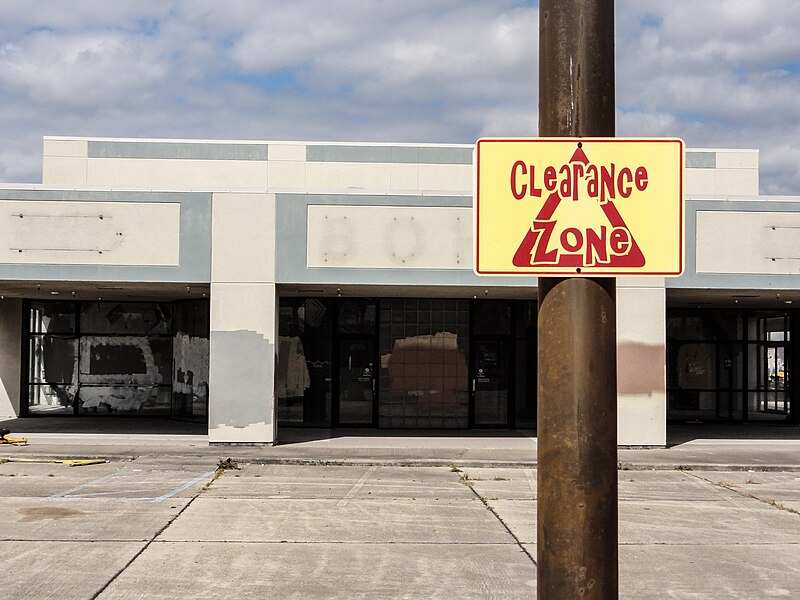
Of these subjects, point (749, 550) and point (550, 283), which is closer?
point (550, 283)

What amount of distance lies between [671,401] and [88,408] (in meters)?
17.7

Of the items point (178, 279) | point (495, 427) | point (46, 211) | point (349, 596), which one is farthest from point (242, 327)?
point (349, 596)

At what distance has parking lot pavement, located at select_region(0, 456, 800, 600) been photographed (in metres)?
8.93

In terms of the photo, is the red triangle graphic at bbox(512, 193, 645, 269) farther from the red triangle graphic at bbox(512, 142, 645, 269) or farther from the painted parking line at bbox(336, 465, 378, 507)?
the painted parking line at bbox(336, 465, 378, 507)

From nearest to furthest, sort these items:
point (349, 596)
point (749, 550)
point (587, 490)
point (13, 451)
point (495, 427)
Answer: point (587, 490)
point (349, 596)
point (749, 550)
point (13, 451)
point (495, 427)

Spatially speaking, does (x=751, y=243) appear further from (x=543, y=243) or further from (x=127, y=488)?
(x=543, y=243)

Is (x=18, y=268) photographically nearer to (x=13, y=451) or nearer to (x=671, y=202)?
(x=13, y=451)

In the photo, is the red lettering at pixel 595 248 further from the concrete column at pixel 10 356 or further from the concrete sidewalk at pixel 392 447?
the concrete column at pixel 10 356

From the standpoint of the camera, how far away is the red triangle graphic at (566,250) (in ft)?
11.4

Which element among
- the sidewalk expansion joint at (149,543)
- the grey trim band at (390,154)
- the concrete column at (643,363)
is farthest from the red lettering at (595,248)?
the grey trim band at (390,154)

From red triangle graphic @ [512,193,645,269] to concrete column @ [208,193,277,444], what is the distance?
16321 mm

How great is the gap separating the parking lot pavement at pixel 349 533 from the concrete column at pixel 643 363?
9.15 ft

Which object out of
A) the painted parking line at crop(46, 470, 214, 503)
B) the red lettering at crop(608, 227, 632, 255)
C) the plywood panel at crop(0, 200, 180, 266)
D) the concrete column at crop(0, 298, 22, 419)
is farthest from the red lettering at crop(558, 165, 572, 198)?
the concrete column at crop(0, 298, 22, 419)

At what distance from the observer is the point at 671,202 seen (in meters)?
3.55
